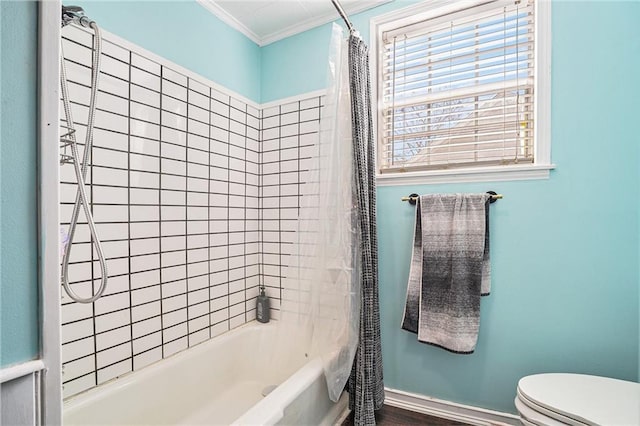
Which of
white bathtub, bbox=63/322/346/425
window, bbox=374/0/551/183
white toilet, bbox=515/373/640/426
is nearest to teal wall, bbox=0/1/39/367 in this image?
white bathtub, bbox=63/322/346/425

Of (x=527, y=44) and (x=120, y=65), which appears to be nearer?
(x=120, y=65)

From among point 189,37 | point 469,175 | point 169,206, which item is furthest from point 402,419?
point 189,37

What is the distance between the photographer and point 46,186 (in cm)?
47

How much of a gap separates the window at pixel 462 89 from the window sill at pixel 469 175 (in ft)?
0.04

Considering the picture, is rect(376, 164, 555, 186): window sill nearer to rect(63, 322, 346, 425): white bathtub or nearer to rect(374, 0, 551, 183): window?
rect(374, 0, 551, 183): window

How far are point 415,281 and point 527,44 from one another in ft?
4.41

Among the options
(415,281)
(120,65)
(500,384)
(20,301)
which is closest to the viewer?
(20,301)

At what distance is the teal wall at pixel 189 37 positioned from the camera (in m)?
1.28

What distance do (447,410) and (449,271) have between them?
0.76 m

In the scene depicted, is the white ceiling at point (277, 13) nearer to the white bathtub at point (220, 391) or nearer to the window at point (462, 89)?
the window at point (462, 89)

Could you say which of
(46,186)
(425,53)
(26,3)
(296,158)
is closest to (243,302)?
(296,158)

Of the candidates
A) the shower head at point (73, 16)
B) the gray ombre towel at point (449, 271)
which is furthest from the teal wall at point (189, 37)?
the gray ombre towel at point (449, 271)

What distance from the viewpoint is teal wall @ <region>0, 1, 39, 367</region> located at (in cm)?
43

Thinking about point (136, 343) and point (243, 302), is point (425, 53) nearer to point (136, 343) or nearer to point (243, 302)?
point (243, 302)
